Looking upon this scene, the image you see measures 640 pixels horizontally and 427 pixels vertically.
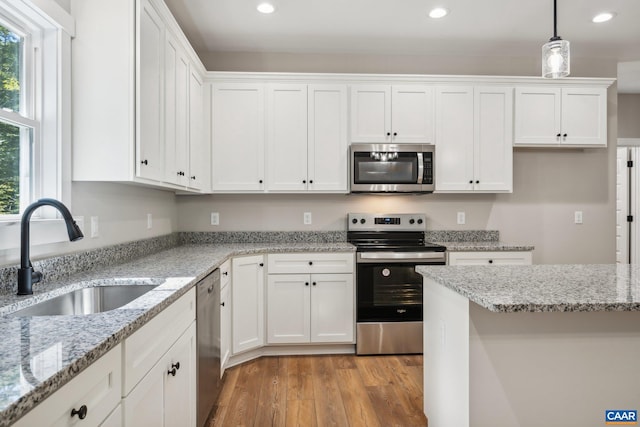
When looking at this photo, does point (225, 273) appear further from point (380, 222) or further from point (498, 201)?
point (498, 201)

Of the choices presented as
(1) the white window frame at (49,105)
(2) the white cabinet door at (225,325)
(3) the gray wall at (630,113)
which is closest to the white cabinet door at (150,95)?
(1) the white window frame at (49,105)

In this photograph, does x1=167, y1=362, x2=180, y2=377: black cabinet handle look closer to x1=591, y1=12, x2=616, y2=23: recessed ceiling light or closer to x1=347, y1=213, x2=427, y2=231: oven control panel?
x1=347, y1=213, x2=427, y2=231: oven control panel

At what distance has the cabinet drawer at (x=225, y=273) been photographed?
8.15ft

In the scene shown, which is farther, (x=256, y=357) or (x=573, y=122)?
(x=573, y=122)

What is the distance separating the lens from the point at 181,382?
1573 mm

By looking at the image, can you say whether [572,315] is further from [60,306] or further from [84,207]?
[84,207]

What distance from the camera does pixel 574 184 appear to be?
3680mm

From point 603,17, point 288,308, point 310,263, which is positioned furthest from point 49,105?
point 603,17

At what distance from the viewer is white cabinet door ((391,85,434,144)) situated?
10.6 ft

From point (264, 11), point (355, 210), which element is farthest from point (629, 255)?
point (264, 11)

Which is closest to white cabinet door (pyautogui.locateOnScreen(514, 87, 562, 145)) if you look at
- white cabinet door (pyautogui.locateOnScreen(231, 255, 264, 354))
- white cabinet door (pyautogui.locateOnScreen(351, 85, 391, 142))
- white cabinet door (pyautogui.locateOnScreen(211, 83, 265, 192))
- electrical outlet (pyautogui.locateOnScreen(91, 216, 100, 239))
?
white cabinet door (pyautogui.locateOnScreen(351, 85, 391, 142))

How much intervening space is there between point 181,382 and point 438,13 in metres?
2.97

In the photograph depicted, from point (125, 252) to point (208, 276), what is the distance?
0.61m

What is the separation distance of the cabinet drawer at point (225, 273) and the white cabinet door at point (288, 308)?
412mm
